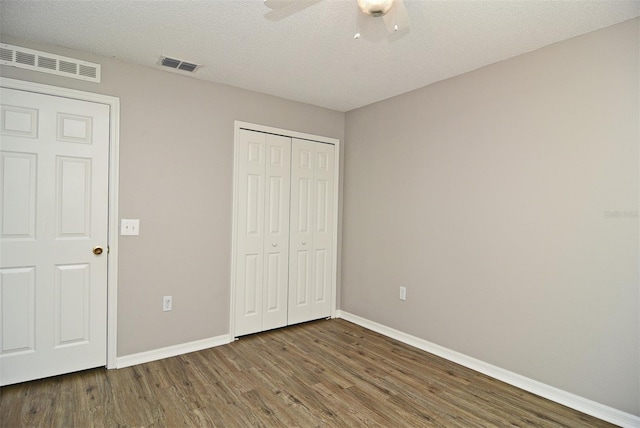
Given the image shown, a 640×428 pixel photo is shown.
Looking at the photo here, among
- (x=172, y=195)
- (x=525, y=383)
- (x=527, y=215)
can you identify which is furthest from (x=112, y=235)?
(x=525, y=383)

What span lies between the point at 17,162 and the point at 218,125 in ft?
5.04

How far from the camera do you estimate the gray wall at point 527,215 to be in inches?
88.2

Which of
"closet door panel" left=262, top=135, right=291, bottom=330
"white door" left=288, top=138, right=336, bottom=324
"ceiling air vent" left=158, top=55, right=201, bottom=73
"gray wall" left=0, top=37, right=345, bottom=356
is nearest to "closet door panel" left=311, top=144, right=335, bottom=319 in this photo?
"white door" left=288, top=138, right=336, bottom=324

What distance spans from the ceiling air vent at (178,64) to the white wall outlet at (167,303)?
198 cm

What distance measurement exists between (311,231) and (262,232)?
64 centimetres

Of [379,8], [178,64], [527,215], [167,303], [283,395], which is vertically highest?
[178,64]

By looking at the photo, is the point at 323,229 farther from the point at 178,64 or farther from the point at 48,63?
the point at 48,63

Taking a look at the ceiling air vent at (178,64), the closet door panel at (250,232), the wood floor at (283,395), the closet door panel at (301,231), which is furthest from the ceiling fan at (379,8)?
the wood floor at (283,395)

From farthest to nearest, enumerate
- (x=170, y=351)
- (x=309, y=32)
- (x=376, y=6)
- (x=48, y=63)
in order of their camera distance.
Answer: (x=170, y=351)
(x=48, y=63)
(x=309, y=32)
(x=376, y=6)

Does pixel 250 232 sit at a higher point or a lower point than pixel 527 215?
lower

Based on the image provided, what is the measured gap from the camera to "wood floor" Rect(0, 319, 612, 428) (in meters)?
2.22

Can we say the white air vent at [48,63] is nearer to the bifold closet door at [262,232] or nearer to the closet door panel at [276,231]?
the bifold closet door at [262,232]

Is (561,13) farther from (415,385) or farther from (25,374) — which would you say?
(25,374)

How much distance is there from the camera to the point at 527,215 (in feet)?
8.73
